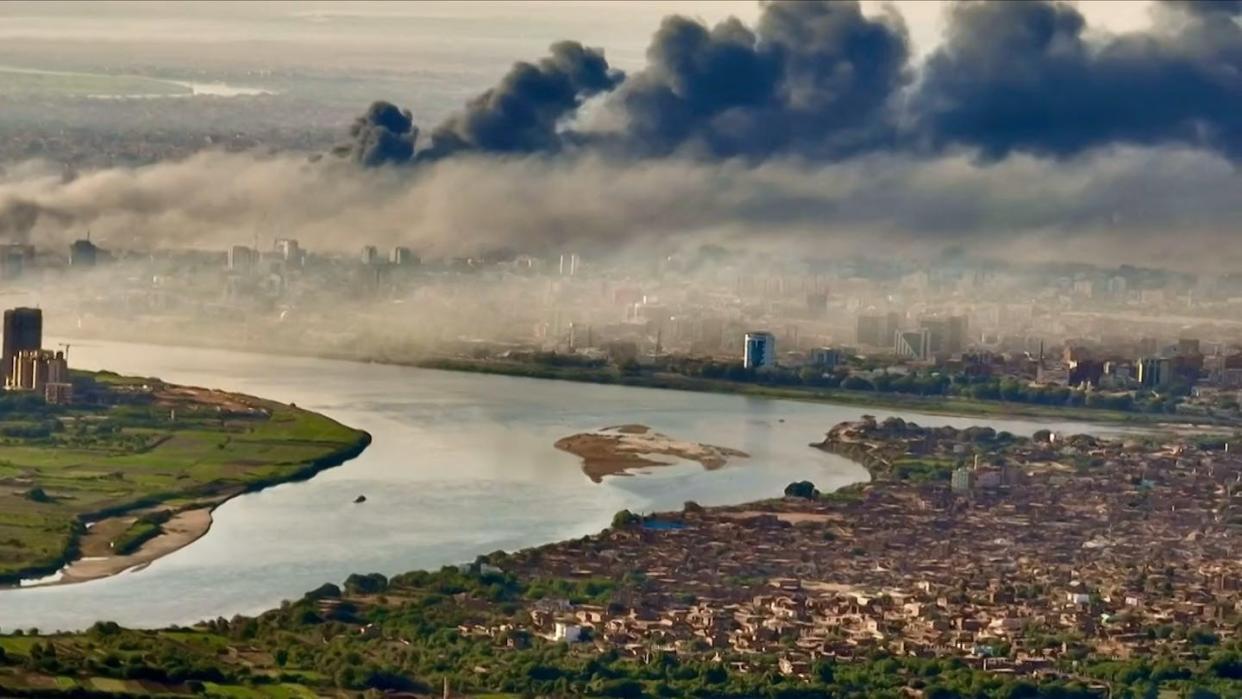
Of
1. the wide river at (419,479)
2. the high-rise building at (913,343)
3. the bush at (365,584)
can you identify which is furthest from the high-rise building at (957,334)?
the bush at (365,584)

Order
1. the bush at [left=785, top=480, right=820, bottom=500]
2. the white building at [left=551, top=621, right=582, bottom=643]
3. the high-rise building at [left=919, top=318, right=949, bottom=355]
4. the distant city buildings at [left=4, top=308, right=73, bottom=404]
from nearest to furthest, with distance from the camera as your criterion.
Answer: the white building at [left=551, top=621, right=582, bottom=643]
the bush at [left=785, top=480, right=820, bottom=500]
the distant city buildings at [left=4, top=308, right=73, bottom=404]
the high-rise building at [left=919, top=318, right=949, bottom=355]

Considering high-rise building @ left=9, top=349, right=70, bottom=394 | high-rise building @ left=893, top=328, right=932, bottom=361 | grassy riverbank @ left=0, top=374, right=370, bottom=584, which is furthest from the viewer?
high-rise building @ left=893, top=328, right=932, bottom=361

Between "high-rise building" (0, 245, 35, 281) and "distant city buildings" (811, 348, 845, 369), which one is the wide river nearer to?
"high-rise building" (0, 245, 35, 281)

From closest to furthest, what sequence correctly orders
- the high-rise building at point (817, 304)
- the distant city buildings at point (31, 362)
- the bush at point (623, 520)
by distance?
the bush at point (623, 520) → the distant city buildings at point (31, 362) → the high-rise building at point (817, 304)

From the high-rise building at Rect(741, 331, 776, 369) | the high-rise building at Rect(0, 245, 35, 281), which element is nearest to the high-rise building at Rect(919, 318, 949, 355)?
the high-rise building at Rect(741, 331, 776, 369)

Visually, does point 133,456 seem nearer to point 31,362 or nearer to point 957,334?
A: point 31,362

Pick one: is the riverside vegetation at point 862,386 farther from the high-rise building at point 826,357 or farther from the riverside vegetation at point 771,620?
the riverside vegetation at point 771,620

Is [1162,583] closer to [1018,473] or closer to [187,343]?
[1018,473]
